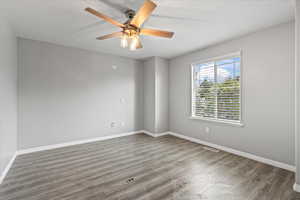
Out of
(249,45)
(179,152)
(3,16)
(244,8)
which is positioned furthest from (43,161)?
(249,45)

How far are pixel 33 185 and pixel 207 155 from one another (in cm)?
310

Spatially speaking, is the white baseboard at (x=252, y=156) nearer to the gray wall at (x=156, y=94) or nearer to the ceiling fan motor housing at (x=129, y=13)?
the gray wall at (x=156, y=94)

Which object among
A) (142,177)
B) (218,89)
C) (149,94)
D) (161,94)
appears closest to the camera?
(142,177)

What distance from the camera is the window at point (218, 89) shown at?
3.07 metres

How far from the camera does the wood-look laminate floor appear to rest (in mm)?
1768

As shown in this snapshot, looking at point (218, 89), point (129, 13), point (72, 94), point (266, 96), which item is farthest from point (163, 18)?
point (72, 94)

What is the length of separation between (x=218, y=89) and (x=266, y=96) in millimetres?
983

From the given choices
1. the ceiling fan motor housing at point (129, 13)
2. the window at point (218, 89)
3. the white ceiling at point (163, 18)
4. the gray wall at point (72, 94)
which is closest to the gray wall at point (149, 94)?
the gray wall at point (72, 94)

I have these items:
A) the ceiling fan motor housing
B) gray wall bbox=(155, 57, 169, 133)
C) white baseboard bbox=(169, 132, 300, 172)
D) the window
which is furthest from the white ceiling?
white baseboard bbox=(169, 132, 300, 172)

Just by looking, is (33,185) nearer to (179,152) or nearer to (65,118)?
(65,118)

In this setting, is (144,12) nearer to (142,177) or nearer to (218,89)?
(142,177)

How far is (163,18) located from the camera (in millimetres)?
2232

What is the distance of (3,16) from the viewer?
2.11 meters

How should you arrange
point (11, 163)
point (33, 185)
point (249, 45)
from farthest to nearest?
point (249, 45)
point (11, 163)
point (33, 185)
